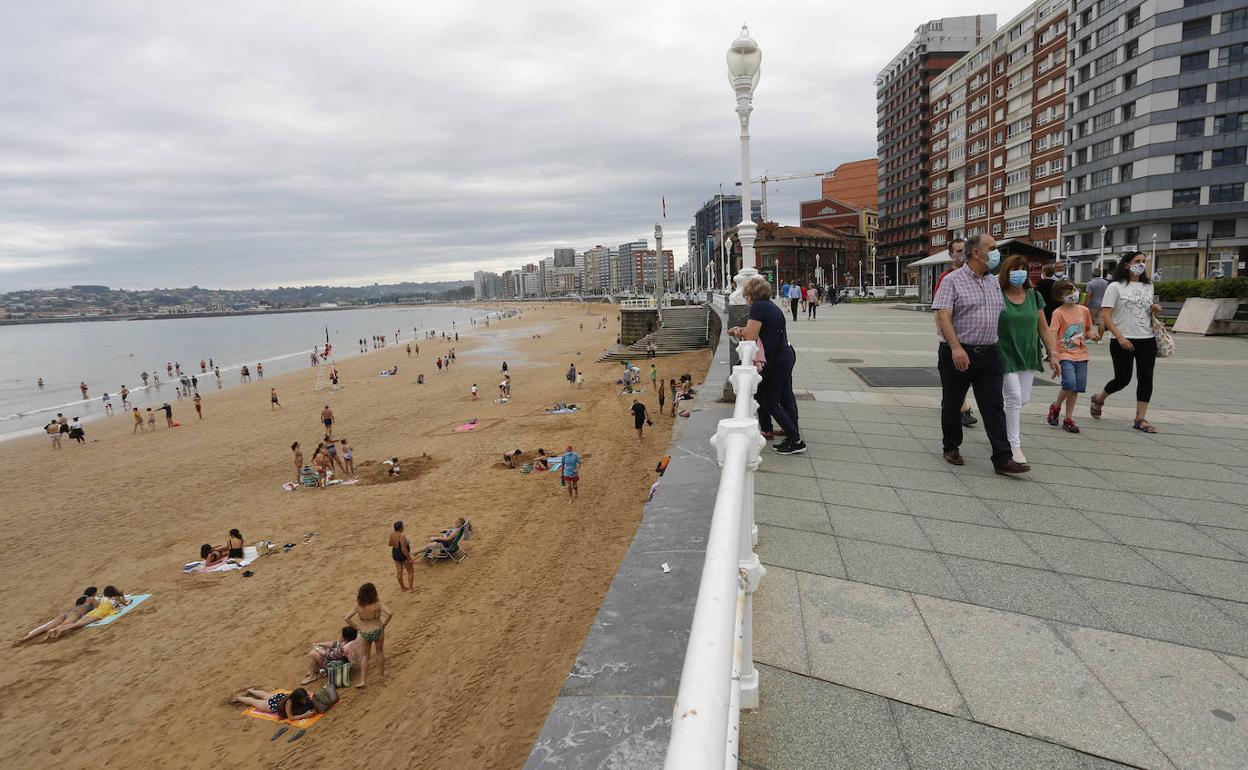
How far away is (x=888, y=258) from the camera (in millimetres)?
91000

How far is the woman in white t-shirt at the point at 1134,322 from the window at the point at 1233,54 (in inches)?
1959

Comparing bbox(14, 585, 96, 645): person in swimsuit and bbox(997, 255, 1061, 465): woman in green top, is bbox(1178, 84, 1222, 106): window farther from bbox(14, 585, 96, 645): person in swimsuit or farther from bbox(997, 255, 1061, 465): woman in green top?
bbox(14, 585, 96, 645): person in swimsuit

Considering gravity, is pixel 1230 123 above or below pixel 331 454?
above

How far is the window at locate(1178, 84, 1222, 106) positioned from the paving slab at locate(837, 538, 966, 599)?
54.4m

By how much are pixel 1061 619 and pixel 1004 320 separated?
3.27 m

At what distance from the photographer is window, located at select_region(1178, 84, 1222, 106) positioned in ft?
129

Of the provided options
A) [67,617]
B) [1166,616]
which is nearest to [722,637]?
[1166,616]

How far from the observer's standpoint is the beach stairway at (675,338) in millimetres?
37625

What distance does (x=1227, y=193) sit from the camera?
129 ft

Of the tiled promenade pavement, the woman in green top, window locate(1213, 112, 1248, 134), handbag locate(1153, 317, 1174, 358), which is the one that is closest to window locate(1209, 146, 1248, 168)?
window locate(1213, 112, 1248, 134)

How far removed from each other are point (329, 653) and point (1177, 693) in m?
8.00

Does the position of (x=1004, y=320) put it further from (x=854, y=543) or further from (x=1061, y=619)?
(x=1061, y=619)

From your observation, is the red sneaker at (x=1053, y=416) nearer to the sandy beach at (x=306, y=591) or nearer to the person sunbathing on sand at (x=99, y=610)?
the sandy beach at (x=306, y=591)

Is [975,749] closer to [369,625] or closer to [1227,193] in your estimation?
[369,625]
